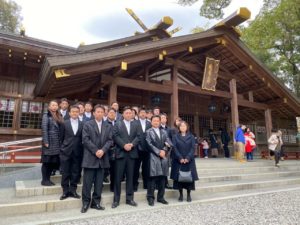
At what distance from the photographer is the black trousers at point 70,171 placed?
4.27 meters

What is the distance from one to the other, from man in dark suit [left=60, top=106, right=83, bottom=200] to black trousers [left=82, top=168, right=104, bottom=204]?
0.38m

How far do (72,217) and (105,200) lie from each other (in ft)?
2.86

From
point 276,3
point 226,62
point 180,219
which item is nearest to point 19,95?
point 180,219

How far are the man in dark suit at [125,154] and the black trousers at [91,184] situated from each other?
331 mm

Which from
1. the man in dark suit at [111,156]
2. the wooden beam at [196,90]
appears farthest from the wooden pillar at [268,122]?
the man in dark suit at [111,156]

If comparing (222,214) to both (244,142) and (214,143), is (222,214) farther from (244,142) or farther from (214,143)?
(214,143)

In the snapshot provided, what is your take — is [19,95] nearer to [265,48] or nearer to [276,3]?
[265,48]

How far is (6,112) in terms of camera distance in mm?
8922

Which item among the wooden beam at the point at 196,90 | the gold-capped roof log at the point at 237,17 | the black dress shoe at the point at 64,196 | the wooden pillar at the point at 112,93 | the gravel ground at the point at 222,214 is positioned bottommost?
the gravel ground at the point at 222,214

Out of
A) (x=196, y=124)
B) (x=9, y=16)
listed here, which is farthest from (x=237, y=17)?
(x=9, y=16)

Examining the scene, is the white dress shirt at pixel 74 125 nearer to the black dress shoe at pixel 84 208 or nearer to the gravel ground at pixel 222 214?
the black dress shoe at pixel 84 208

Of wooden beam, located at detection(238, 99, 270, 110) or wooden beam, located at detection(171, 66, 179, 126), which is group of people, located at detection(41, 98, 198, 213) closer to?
wooden beam, located at detection(171, 66, 179, 126)

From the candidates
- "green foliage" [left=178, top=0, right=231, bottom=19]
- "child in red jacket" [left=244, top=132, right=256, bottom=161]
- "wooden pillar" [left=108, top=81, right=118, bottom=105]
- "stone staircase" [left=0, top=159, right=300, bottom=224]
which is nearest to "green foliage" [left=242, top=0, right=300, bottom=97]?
"green foliage" [left=178, top=0, right=231, bottom=19]

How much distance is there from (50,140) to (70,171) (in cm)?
82
